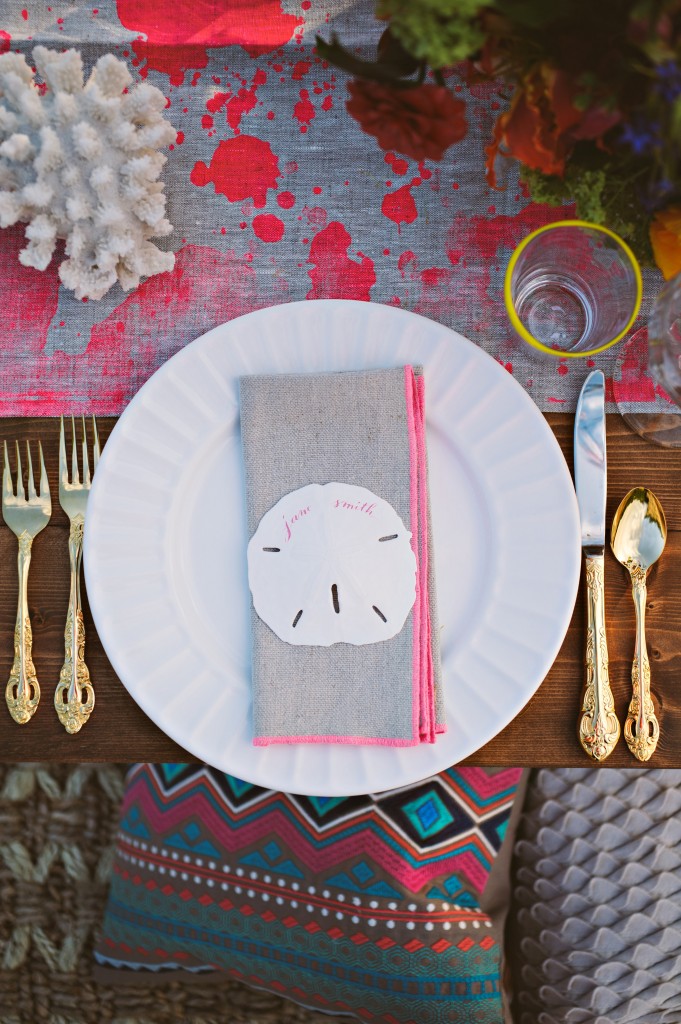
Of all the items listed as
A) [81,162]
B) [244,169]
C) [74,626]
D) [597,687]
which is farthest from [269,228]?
[597,687]

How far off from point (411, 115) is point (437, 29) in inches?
2.7

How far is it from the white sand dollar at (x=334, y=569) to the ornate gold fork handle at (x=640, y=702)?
0.67ft

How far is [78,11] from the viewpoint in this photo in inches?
28.6

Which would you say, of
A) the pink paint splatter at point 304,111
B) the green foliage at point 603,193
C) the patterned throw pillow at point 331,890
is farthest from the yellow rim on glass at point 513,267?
the patterned throw pillow at point 331,890

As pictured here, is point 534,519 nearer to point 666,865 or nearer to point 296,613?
point 296,613

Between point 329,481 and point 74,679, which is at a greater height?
point 329,481

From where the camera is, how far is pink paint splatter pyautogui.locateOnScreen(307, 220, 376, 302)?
0.72m

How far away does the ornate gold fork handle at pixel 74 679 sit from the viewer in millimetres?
673

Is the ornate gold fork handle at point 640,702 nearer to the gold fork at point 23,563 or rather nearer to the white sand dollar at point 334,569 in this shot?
the white sand dollar at point 334,569

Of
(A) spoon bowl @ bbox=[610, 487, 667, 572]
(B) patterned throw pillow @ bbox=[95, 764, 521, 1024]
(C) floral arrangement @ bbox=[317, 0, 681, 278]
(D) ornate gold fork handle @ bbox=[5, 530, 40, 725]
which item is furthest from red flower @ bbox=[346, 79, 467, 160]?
(B) patterned throw pillow @ bbox=[95, 764, 521, 1024]

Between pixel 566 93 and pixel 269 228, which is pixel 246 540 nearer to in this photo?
pixel 269 228

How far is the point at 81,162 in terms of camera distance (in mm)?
648

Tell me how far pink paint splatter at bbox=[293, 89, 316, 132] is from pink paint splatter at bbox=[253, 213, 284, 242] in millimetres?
Answer: 87

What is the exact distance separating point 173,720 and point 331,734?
0.43 feet
